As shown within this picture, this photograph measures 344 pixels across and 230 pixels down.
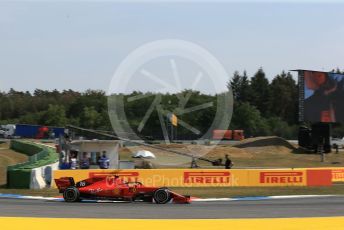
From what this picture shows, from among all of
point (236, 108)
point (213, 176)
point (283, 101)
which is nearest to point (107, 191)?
point (213, 176)

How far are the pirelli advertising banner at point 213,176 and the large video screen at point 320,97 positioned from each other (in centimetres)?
2336

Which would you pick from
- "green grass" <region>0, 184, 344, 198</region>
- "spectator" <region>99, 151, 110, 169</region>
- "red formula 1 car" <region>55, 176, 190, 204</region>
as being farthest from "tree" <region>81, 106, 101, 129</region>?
"red formula 1 car" <region>55, 176, 190, 204</region>

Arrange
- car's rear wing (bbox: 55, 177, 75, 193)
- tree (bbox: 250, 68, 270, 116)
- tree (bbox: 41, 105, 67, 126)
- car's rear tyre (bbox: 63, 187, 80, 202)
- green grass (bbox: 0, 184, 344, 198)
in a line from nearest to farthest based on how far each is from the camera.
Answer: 1. car's rear tyre (bbox: 63, 187, 80, 202)
2. car's rear wing (bbox: 55, 177, 75, 193)
3. green grass (bbox: 0, 184, 344, 198)
4. tree (bbox: 41, 105, 67, 126)
5. tree (bbox: 250, 68, 270, 116)

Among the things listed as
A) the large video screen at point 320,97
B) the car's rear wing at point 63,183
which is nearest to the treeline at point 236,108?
the large video screen at point 320,97

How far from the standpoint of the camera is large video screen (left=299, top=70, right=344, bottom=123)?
5128cm

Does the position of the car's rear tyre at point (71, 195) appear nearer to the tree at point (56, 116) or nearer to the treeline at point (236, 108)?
the treeline at point (236, 108)

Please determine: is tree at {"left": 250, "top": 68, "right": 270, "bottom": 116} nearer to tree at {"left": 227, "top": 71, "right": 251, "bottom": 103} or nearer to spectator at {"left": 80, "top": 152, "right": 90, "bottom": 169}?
tree at {"left": 227, "top": 71, "right": 251, "bottom": 103}

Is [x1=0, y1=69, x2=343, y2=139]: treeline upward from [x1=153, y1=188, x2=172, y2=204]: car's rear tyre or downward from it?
upward

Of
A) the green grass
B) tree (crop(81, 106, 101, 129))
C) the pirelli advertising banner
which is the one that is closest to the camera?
the green grass

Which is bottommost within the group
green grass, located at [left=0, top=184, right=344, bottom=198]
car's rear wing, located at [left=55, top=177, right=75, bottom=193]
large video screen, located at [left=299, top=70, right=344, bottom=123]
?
green grass, located at [left=0, top=184, right=344, bottom=198]

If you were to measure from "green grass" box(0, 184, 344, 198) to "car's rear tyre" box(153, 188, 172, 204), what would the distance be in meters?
4.21

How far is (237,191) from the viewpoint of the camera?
23.7 m

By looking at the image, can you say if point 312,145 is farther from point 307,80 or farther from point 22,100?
point 22,100

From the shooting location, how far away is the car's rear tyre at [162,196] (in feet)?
56.6
